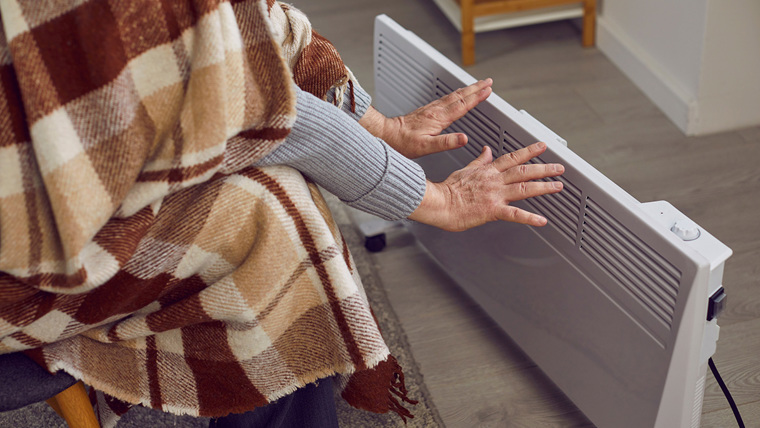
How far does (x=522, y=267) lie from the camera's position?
3.69 ft

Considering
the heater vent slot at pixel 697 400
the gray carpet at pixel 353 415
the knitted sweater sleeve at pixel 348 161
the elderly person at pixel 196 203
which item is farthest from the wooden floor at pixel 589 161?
the knitted sweater sleeve at pixel 348 161

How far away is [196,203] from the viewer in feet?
2.68

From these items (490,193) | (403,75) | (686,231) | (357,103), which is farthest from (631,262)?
(403,75)

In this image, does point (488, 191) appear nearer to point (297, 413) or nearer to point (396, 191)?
point (396, 191)

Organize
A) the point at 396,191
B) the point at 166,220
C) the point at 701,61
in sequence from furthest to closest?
the point at 701,61, the point at 396,191, the point at 166,220

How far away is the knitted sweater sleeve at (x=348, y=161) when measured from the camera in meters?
0.86

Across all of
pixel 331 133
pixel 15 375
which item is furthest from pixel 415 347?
pixel 15 375

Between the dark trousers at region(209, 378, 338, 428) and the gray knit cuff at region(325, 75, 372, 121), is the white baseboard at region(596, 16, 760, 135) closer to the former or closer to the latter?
the gray knit cuff at region(325, 75, 372, 121)

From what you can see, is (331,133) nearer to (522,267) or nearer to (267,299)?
(267,299)

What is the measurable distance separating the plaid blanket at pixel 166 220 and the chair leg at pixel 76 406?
1.3 inches

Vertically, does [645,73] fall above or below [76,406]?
below

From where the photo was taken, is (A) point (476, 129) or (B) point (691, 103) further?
(B) point (691, 103)

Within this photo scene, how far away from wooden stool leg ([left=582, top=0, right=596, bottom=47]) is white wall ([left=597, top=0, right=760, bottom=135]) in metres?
0.20

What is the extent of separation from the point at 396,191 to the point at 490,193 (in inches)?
4.8
